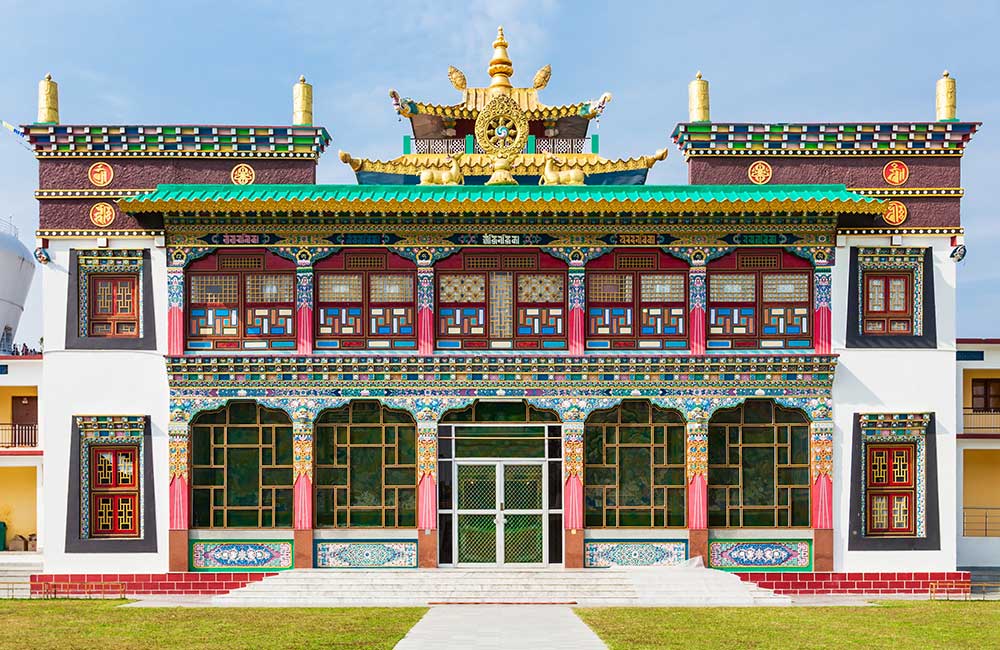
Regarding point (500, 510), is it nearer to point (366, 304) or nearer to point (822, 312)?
point (366, 304)

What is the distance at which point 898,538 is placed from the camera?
70.8ft

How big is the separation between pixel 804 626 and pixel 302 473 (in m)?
9.81

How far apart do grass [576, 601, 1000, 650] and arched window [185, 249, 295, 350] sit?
814cm

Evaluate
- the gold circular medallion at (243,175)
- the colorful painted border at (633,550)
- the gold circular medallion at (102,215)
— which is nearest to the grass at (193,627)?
the colorful painted border at (633,550)

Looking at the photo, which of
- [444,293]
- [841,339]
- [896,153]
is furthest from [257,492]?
[896,153]

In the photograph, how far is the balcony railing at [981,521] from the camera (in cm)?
2658

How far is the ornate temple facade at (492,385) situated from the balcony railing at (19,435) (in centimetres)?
752

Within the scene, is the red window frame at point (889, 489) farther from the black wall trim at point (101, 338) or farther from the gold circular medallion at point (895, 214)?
the black wall trim at point (101, 338)

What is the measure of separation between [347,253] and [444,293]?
2.06 metres

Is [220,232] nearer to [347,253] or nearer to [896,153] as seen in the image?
[347,253]

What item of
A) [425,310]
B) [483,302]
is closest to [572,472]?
[483,302]

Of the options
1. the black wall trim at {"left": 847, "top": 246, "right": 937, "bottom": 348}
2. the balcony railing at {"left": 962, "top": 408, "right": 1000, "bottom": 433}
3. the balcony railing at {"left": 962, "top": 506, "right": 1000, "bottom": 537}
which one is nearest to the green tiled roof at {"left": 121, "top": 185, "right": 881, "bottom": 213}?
the black wall trim at {"left": 847, "top": 246, "right": 937, "bottom": 348}

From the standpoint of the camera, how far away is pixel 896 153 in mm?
22328

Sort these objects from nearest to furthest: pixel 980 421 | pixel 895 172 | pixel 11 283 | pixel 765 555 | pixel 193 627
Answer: pixel 193 627 → pixel 765 555 → pixel 895 172 → pixel 980 421 → pixel 11 283
